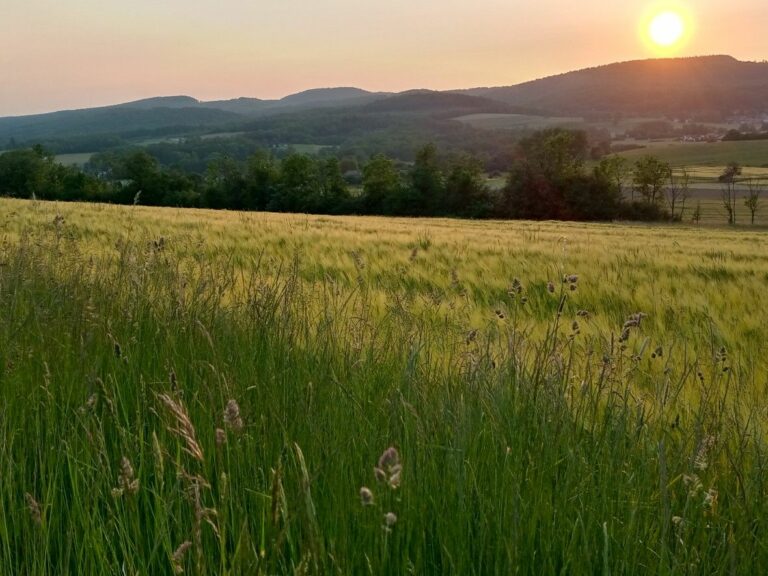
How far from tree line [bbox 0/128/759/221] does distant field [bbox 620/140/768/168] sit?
159ft

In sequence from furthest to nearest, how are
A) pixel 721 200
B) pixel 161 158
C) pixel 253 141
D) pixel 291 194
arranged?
pixel 253 141 < pixel 161 158 < pixel 721 200 < pixel 291 194

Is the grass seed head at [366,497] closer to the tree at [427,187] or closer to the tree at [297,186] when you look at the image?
the tree at [427,187]

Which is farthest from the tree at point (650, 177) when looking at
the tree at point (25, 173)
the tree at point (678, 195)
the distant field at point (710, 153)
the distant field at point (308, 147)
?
the distant field at point (308, 147)

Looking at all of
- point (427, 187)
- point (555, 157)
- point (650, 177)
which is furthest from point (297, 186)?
point (650, 177)

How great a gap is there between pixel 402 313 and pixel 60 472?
1622mm

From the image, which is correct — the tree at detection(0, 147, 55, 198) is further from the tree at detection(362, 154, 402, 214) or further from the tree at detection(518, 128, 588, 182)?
the tree at detection(518, 128, 588, 182)

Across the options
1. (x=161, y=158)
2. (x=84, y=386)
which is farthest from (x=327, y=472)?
(x=161, y=158)

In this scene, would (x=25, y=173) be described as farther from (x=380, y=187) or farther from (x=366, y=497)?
(x=366, y=497)

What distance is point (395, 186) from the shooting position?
6725 cm

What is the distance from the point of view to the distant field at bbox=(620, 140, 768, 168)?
374 ft

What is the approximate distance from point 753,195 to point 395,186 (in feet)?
123

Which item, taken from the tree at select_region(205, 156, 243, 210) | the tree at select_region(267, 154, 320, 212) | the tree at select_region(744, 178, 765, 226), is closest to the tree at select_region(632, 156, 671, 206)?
the tree at select_region(744, 178, 765, 226)

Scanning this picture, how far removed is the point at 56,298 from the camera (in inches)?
124

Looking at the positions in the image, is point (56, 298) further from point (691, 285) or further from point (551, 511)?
point (691, 285)
